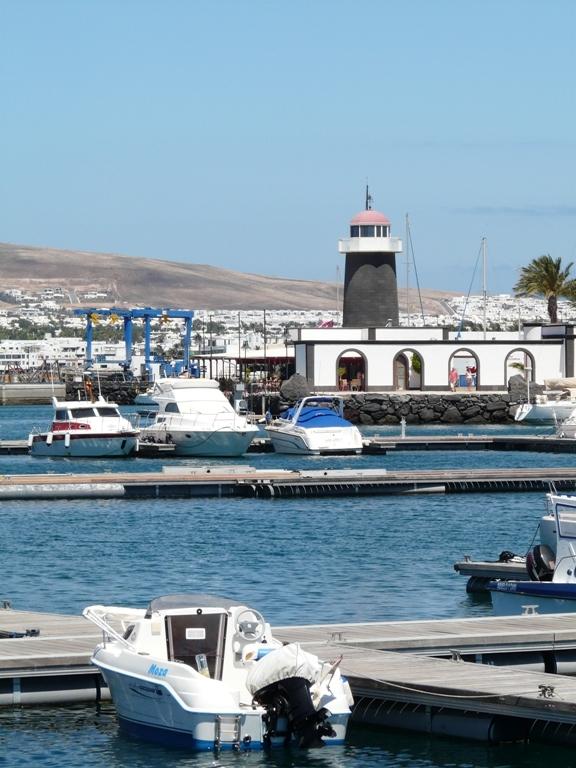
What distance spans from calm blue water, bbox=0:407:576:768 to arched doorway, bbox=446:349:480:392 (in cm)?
4745

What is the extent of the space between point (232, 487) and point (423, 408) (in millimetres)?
45023

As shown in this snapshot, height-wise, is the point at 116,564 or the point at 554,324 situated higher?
the point at 554,324

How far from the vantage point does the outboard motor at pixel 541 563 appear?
74.1 feet

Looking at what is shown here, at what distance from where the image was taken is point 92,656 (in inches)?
690

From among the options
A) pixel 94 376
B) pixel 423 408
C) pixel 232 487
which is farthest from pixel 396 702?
pixel 94 376

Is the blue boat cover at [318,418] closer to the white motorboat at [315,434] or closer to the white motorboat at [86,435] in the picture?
the white motorboat at [315,434]

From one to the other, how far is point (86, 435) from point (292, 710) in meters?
42.8

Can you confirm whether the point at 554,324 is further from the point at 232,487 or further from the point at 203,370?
the point at 232,487

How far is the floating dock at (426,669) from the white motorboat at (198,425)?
122 ft

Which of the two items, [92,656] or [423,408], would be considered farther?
[423,408]

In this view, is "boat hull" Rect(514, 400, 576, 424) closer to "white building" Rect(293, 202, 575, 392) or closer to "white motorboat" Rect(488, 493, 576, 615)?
"white building" Rect(293, 202, 575, 392)

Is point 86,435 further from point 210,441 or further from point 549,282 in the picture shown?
point 549,282

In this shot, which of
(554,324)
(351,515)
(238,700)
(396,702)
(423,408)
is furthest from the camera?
(554,324)

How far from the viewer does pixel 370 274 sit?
312 feet
